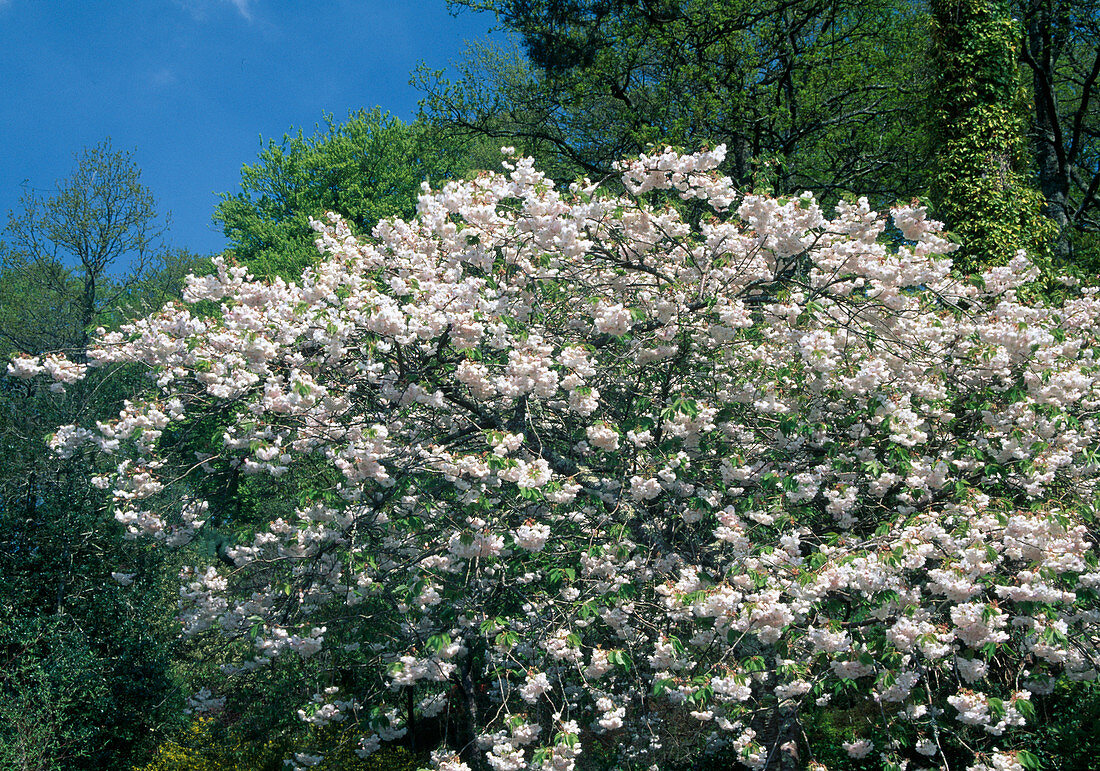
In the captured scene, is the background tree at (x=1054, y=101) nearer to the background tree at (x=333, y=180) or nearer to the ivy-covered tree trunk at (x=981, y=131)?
the ivy-covered tree trunk at (x=981, y=131)

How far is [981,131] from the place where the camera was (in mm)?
10562

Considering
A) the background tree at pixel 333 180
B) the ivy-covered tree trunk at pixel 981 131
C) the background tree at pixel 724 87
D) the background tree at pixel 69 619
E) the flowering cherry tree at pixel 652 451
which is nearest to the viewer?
the flowering cherry tree at pixel 652 451

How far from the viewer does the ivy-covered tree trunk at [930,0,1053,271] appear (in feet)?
34.0

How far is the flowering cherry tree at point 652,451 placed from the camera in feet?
14.0

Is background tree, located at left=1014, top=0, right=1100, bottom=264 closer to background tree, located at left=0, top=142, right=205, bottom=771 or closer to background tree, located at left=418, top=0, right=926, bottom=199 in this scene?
background tree, located at left=418, top=0, right=926, bottom=199

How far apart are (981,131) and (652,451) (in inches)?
341

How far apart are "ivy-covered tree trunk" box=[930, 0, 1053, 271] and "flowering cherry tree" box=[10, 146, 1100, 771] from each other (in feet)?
16.5

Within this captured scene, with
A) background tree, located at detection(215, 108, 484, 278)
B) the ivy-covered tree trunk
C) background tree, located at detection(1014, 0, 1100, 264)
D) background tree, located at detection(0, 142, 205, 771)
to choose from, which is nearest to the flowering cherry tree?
background tree, located at detection(0, 142, 205, 771)

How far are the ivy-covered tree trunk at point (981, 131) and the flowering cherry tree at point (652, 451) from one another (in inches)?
197

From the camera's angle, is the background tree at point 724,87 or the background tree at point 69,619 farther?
the background tree at point 724,87

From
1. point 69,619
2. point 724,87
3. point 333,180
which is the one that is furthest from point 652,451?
point 333,180

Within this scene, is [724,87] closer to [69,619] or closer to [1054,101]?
[1054,101]

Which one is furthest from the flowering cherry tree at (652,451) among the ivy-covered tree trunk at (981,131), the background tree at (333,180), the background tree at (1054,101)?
the background tree at (333,180)

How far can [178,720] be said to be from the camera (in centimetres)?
887
